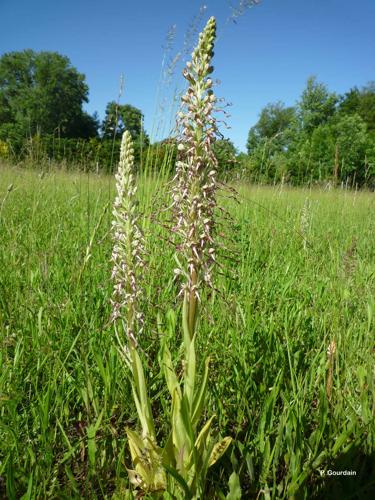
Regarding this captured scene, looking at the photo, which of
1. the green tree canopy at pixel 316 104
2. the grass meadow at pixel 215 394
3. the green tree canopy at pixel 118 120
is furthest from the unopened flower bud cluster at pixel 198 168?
the green tree canopy at pixel 316 104

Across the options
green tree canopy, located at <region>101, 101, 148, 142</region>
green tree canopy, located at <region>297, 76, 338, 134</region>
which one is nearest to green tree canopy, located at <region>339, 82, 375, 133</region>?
green tree canopy, located at <region>297, 76, 338, 134</region>

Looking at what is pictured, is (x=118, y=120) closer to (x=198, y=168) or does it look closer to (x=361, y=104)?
(x=198, y=168)

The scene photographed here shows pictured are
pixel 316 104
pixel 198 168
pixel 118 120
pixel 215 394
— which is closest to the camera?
pixel 198 168

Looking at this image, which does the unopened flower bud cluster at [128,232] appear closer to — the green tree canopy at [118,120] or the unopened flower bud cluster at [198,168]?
the unopened flower bud cluster at [198,168]

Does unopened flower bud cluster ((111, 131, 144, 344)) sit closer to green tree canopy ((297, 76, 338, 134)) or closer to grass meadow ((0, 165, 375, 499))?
grass meadow ((0, 165, 375, 499))

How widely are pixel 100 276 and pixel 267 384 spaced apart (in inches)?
64.8

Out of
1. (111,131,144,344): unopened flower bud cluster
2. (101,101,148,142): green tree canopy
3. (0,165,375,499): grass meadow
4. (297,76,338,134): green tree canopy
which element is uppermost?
(297,76,338,134): green tree canopy

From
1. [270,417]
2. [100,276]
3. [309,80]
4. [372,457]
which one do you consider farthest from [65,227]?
[309,80]

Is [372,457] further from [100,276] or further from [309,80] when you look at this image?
[309,80]

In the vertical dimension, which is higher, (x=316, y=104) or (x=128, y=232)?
(x=316, y=104)

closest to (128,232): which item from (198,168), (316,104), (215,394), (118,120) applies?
(198,168)

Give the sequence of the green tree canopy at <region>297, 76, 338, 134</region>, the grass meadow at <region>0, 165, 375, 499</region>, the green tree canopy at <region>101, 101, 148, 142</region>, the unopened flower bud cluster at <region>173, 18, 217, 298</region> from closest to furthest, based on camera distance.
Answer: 1. the unopened flower bud cluster at <region>173, 18, 217, 298</region>
2. the grass meadow at <region>0, 165, 375, 499</region>
3. the green tree canopy at <region>101, 101, 148, 142</region>
4. the green tree canopy at <region>297, 76, 338, 134</region>

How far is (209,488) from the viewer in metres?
1.44

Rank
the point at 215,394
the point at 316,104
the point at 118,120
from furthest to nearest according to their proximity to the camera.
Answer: the point at 316,104 < the point at 118,120 < the point at 215,394
